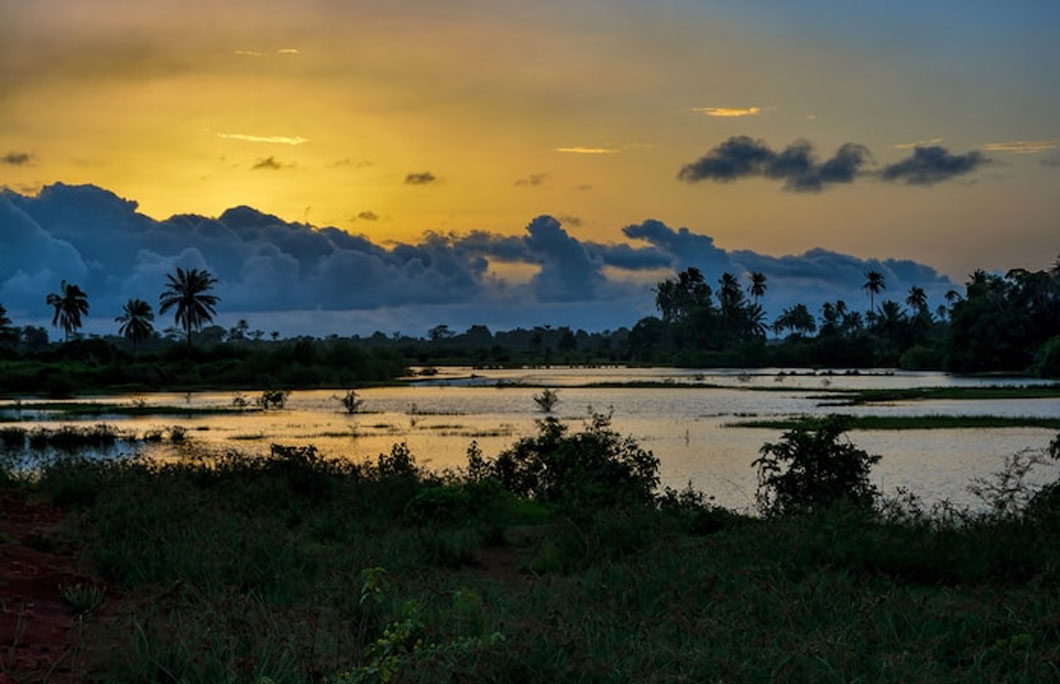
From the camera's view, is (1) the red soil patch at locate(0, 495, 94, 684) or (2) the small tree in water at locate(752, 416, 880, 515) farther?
(2) the small tree in water at locate(752, 416, 880, 515)

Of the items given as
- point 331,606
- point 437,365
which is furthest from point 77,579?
point 437,365

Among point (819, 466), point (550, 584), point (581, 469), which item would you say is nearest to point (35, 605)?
point (550, 584)

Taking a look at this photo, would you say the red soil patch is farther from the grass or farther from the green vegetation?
the grass

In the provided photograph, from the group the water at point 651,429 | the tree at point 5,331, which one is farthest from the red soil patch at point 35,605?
the tree at point 5,331

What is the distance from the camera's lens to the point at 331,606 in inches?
376

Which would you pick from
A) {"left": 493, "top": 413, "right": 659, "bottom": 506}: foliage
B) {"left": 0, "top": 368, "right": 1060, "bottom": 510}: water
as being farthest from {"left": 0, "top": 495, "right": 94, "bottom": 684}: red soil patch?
{"left": 0, "top": 368, "right": 1060, "bottom": 510}: water

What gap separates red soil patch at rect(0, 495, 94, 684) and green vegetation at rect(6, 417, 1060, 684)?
26cm

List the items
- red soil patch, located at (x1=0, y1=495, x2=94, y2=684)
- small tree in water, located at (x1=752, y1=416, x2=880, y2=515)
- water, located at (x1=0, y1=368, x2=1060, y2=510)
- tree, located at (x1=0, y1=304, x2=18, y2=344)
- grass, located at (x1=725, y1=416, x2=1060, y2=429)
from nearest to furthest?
1. red soil patch, located at (x1=0, y1=495, x2=94, y2=684)
2. small tree in water, located at (x1=752, y1=416, x2=880, y2=515)
3. water, located at (x1=0, y1=368, x2=1060, y2=510)
4. grass, located at (x1=725, y1=416, x2=1060, y2=429)
5. tree, located at (x1=0, y1=304, x2=18, y2=344)

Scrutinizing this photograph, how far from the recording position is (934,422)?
159ft

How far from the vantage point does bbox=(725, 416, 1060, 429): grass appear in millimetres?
47000

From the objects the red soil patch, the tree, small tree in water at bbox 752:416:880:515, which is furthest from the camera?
the tree

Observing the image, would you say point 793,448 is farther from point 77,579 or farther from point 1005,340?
point 1005,340

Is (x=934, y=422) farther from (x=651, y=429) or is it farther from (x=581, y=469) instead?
(x=581, y=469)

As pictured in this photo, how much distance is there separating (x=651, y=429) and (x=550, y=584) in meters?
37.9
